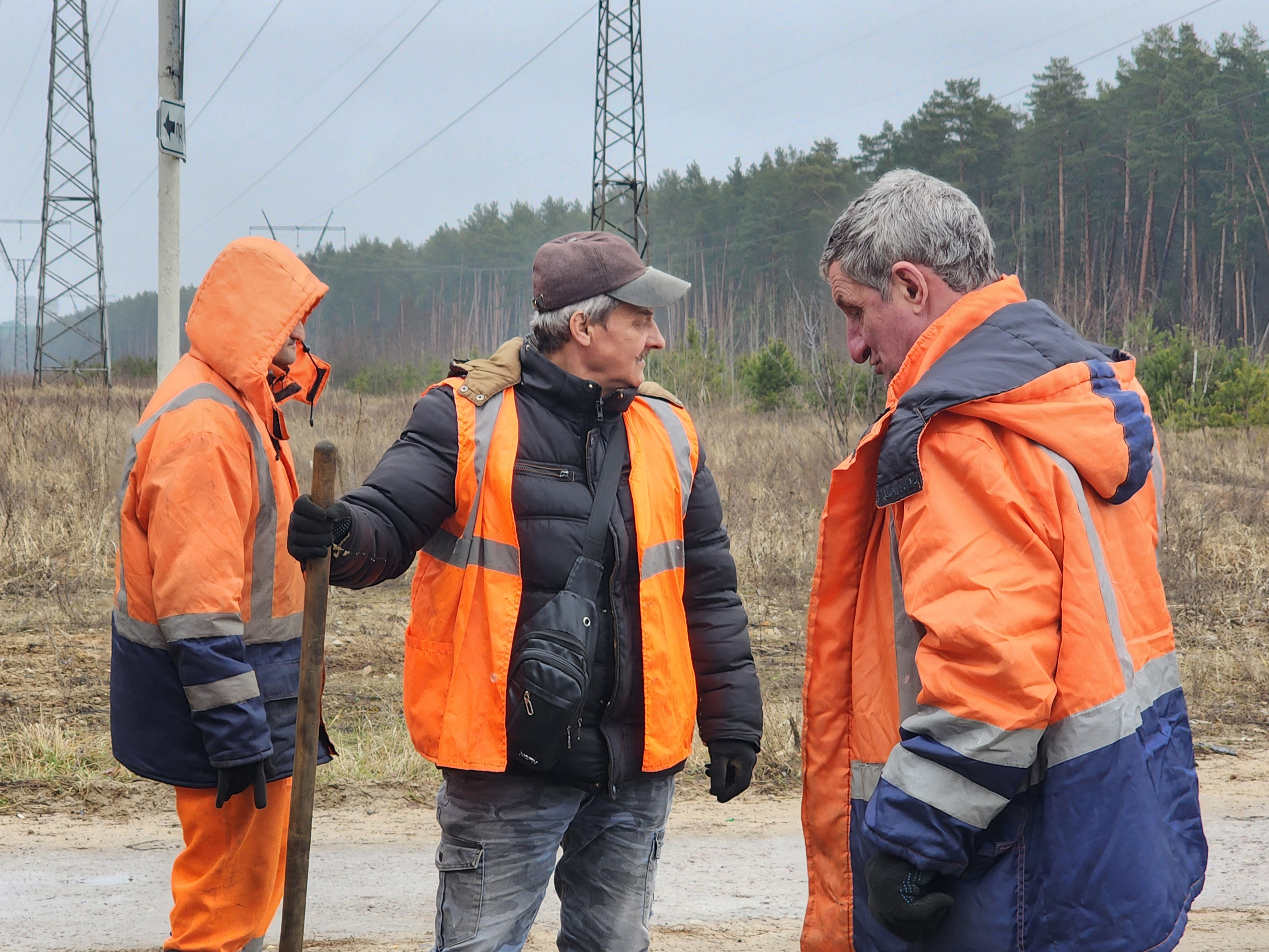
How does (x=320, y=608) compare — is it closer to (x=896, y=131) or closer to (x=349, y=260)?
(x=896, y=131)

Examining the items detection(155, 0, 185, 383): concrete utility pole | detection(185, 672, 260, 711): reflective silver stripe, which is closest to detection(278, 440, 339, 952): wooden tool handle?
detection(185, 672, 260, 711): reflective silver stripe

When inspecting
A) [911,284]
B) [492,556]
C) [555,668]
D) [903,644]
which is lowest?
[555,668]

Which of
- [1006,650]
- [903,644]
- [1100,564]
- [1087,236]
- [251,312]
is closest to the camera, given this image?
[1006,650]

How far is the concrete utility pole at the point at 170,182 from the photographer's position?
6.74 m

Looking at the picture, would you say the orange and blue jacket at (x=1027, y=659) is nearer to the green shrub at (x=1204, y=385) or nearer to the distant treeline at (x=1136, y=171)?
the green shrub at (x=1204, y=385)

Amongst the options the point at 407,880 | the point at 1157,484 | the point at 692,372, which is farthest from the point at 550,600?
the point at 692,372

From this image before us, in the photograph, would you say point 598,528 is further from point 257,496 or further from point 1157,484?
point 1157,484

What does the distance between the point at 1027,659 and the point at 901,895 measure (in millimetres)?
400

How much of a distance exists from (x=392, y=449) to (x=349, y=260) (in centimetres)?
8303

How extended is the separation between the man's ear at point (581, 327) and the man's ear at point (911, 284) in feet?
2.50

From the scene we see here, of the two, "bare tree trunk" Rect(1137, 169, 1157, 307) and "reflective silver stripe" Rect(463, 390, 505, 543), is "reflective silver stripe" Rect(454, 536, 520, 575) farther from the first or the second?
"bare tree trunk" Rect(1137, 169, 1157, 307)

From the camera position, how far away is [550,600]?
229 cm

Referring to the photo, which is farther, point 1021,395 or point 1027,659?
point 1021,395

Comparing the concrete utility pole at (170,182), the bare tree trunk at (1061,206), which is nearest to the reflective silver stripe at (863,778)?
the concrete utility pole at (170,182)
